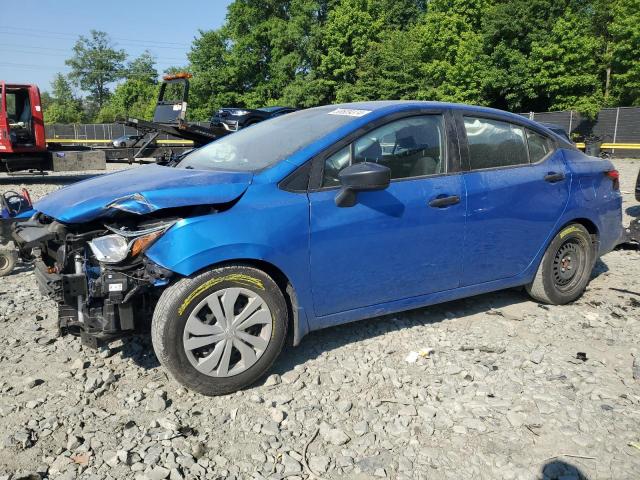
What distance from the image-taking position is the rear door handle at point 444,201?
12.2 feet

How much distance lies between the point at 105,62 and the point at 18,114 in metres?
86.5

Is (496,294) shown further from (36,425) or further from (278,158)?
(36,425)

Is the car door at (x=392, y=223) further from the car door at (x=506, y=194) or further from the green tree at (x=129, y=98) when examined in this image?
the green tree at (x=129, y=98)

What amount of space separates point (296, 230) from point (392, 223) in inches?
27.5

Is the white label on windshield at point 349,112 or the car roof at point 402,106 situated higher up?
the car roof at point 402,106

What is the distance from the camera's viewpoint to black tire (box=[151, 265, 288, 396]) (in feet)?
9.68

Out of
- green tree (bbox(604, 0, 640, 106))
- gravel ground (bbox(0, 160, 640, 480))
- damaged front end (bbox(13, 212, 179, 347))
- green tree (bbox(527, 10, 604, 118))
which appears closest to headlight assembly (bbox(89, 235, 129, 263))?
damaged front end (bbox(13, 212, 179, 347))

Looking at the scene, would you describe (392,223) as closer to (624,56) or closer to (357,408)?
(357,408)

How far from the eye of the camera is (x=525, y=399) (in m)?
3.18

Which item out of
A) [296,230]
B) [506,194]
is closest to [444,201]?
[506,194]

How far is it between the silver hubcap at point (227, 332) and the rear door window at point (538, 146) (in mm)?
2662

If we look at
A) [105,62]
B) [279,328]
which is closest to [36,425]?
[279,328]

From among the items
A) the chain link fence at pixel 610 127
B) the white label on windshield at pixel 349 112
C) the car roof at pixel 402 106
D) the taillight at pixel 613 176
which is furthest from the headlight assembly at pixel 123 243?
the chain link fence at pixel 610 127

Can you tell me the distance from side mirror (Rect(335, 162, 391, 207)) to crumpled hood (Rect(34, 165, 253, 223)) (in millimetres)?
586
